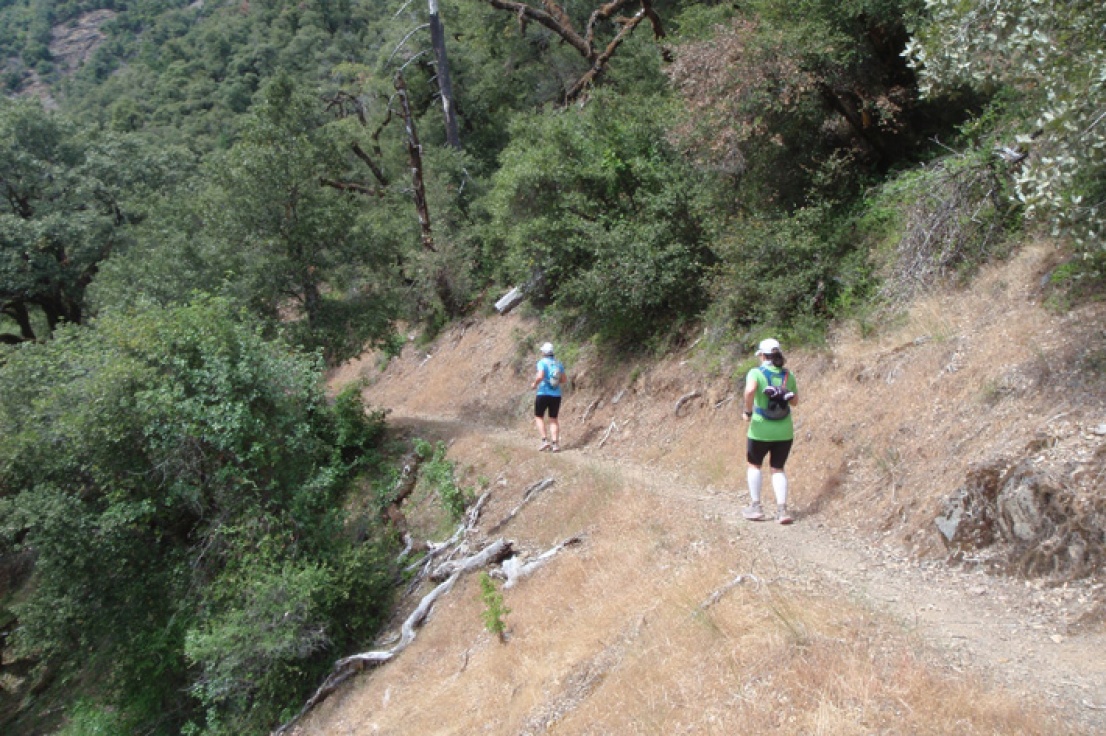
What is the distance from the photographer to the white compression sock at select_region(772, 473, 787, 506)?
7.39m

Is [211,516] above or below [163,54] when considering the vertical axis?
below

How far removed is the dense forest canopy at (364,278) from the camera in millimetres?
9586

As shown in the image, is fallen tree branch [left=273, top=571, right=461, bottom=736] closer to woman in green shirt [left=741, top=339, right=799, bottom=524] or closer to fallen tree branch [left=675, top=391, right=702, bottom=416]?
fallen tree branch [left=675, top=391, right=702, bottom=416]

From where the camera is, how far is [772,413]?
7.30 metres

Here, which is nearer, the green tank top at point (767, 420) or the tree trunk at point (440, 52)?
the green tank top at point (767, 420)

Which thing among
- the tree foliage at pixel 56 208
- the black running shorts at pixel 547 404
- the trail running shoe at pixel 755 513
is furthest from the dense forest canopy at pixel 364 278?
the tree foliage at pixel 56 208

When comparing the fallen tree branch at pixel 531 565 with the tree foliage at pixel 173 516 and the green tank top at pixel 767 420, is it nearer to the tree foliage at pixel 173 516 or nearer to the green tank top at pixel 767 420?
the green tank top at pixel 767 420

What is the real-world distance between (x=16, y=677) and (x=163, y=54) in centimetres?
8404

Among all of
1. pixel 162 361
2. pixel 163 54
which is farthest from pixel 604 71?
pixel 163 54

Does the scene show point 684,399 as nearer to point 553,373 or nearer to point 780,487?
point 553,373

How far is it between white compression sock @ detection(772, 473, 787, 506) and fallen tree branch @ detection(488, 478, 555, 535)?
4.31m

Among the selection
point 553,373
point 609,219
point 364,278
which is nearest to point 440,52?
point 364,278

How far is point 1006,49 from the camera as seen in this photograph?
22.0 feet

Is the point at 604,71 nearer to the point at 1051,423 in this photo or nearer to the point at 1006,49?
the point at 1006,49
